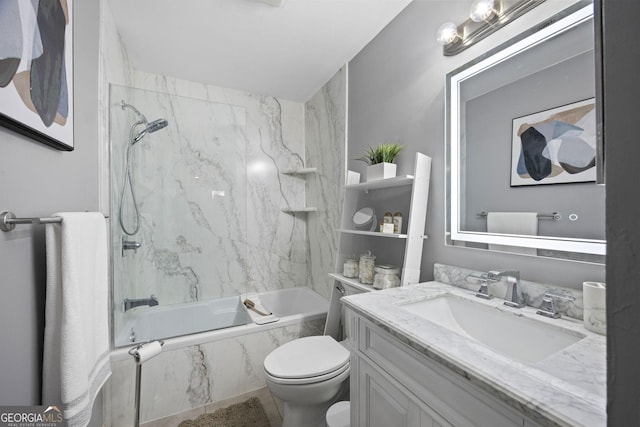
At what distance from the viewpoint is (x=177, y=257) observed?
2043 millimetres

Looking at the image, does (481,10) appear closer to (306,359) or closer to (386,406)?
(386,406)

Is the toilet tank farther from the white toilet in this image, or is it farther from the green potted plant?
the green potted plant

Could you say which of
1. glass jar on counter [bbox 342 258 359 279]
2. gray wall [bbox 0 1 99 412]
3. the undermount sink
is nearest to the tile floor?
glass jar on counter [bbox 342 258 359 279]

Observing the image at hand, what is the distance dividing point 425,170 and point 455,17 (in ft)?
2.43

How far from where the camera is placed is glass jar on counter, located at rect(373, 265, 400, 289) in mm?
1400

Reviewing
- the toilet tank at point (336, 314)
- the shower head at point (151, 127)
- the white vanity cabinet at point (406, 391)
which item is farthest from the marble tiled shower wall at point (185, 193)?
the white vanity cabinet at point (406, 391)

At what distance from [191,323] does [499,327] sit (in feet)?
6.34

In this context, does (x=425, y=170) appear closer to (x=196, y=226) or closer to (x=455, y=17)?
(x=455, y=17)

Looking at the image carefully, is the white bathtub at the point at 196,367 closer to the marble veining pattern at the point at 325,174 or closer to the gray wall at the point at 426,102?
the marble veining pattern at the point at 325,174

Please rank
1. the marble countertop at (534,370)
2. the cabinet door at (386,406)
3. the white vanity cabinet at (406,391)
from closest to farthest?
the marble countertop at (534,370) → the white vanity cabinet at (406,391) → the cabinet door at (386,406)

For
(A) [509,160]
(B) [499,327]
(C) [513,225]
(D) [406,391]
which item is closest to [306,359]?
(D) [406,391]

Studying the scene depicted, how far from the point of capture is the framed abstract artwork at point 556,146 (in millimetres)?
833

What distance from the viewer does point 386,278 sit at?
1402 millimetres

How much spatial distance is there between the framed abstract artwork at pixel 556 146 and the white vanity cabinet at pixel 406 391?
0.79 metres
